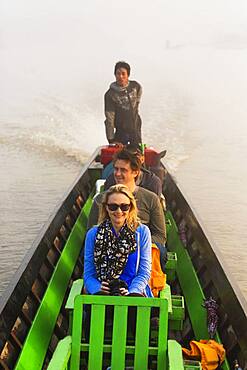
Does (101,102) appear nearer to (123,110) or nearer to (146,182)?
(123,110)

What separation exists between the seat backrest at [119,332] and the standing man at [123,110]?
12.1ft

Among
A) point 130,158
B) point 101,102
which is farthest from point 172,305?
point 101,102

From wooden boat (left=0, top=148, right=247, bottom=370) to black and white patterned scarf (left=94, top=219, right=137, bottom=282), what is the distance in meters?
0.29

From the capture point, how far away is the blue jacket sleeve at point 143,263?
3.43m

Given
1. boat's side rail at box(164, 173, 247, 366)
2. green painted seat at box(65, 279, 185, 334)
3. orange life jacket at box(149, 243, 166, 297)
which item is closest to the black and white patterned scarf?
green painted seat at box(65, 279, 185, 334)

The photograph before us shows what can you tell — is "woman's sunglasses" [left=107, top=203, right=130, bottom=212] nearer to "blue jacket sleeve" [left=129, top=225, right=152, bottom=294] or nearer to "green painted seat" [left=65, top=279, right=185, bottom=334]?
"blue jacket sleeve" [left=129, top=225, right=152, bottom=294]

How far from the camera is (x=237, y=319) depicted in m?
3.36

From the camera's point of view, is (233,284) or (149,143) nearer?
(233,284)

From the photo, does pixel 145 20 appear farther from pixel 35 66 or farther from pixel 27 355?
pixel 27 355

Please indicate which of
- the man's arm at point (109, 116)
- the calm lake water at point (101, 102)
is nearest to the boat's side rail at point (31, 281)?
the man's arm at point (109, 116)

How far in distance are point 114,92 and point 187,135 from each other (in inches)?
427

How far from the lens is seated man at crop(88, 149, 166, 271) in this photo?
164 inches

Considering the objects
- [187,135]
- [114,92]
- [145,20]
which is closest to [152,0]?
[145,20]

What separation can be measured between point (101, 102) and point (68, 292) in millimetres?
16487
